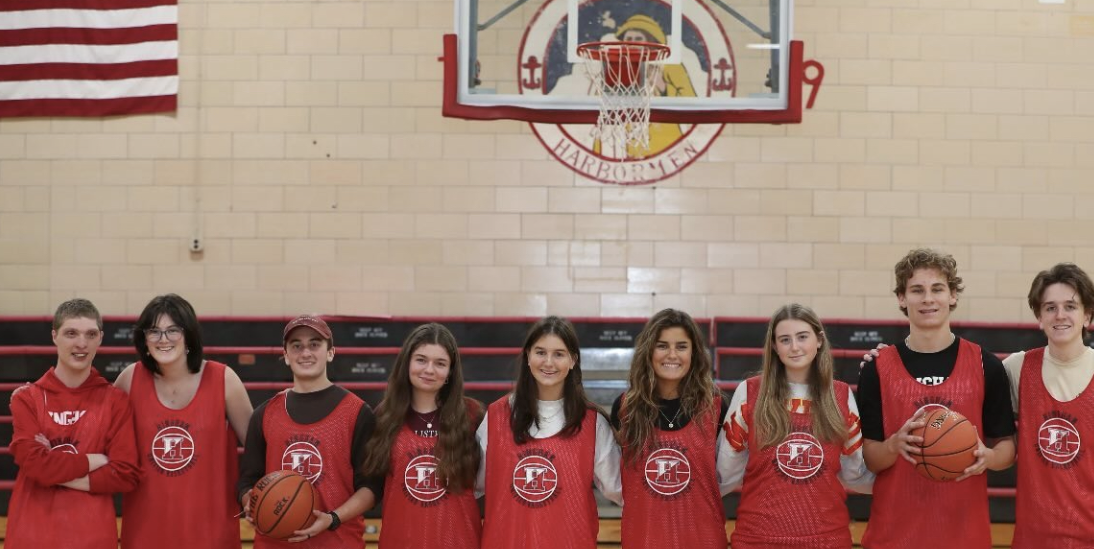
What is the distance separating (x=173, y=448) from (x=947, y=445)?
Answer: 2.56 meters

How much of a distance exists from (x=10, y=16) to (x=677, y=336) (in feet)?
22.2

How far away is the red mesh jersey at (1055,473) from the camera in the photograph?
3432 mm

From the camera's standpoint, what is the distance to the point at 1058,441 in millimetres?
3484

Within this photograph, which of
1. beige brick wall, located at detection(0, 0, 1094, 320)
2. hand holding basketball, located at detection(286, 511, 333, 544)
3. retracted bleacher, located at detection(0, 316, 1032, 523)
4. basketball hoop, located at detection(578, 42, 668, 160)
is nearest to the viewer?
hand holding basketball, located at detection(286, 511, 333, 544)

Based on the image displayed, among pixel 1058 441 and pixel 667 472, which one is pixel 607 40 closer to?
pixel 667 472

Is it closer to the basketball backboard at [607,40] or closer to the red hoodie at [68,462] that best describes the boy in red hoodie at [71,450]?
the red hoodie at [68,462]

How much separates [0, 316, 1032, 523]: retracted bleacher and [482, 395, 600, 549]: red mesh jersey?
3.57 meters

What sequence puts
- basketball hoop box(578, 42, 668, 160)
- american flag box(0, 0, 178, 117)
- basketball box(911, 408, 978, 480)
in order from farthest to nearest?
american flag box(0, 0, 178, 117), basketball hoop box(578, 42, 668, 160), basketball box(911, 408, 978, 480)

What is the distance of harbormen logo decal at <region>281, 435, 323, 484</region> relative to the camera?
11.8 ft

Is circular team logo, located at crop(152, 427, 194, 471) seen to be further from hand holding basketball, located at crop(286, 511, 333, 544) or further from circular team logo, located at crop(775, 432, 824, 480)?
circular team logo, located at crop(775, 432, 824, 480)

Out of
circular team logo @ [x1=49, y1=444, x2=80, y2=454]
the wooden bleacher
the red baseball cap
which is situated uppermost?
the red baseball cap

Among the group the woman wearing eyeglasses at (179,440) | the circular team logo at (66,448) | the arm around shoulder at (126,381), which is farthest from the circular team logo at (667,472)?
the circular team logo at (66,448)

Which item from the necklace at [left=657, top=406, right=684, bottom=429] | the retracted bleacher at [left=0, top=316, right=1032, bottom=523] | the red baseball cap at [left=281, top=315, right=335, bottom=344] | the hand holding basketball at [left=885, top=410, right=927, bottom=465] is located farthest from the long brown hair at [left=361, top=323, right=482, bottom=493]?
the retracted bleacher at [left=0, top=316, right=1032, bottom=523]

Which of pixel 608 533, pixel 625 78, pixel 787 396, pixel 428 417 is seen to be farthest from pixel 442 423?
pixel 625 78
